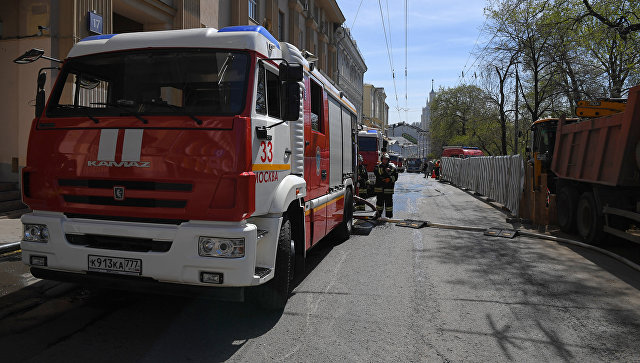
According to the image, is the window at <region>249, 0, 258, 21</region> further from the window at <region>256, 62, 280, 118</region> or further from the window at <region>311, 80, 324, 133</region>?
the window at <region>256, 62, 280, 118</region>

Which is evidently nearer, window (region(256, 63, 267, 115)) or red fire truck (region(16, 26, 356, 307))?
red fire truck (region(16, 26, 356, 307))

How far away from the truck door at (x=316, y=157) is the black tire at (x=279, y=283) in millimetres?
1035

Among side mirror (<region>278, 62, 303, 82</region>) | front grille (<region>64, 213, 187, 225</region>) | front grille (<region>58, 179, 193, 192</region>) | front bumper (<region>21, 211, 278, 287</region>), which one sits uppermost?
side mirror (<region>278, 62, 303, 82</region>)

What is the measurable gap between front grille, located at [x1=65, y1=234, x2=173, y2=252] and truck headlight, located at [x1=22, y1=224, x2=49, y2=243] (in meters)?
0.24

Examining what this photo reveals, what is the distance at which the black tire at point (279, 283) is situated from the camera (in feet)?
14.7

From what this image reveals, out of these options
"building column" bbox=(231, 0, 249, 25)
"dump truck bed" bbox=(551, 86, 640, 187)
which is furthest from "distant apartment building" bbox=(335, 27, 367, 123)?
"dump truck bed" bbox=(551, 86, 640, 187)

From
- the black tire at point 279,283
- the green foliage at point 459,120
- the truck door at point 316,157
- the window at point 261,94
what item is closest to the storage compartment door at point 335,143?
the truck door at point 316,157

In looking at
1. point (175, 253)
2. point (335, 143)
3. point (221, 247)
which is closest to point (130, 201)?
point (175, 253)

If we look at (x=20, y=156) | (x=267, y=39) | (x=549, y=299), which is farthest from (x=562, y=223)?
(x=20, y=156)

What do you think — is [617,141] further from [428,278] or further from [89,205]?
[89,205]

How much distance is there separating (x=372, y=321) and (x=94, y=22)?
950 centimetres

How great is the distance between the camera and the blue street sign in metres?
10.2

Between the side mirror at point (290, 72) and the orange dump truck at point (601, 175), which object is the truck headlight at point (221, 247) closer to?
the side mirror at point (290, 72)

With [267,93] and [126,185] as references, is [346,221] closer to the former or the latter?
[267,93]
